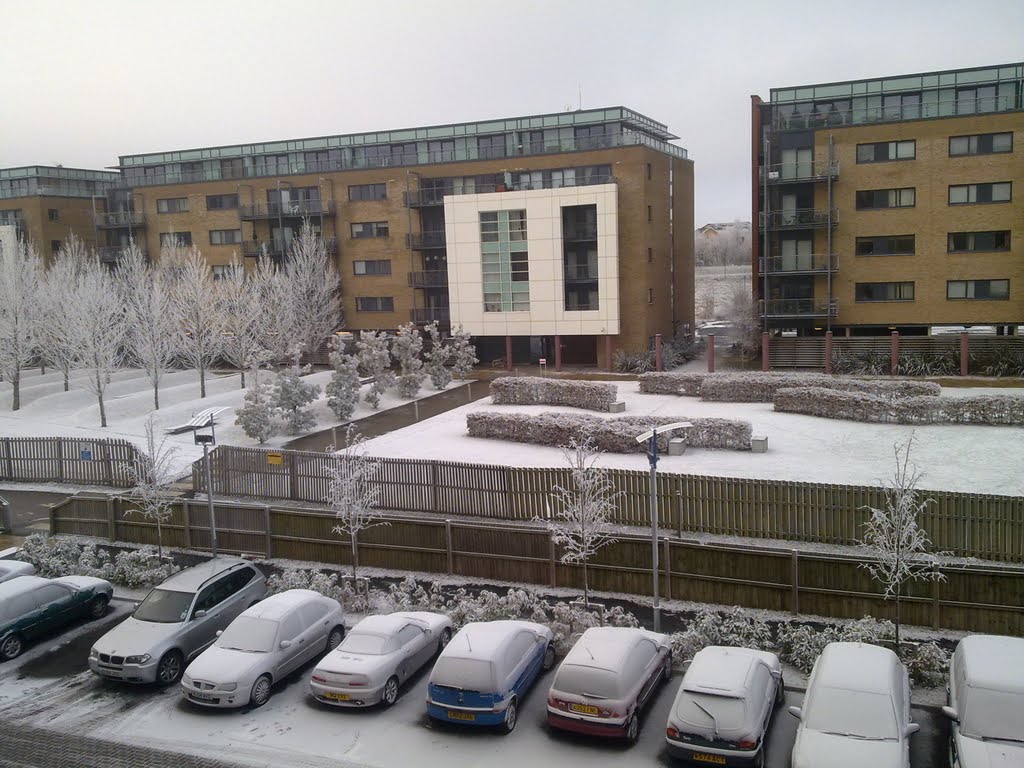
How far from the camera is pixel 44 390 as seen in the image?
1781 inches

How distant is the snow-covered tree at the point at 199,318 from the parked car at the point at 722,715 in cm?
3494

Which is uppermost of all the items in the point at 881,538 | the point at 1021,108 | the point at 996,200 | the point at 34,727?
the point at 1021,108

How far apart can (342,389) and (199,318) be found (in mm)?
13333

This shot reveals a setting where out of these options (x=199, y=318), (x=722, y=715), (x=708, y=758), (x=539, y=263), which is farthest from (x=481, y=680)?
(x=539, y=263)

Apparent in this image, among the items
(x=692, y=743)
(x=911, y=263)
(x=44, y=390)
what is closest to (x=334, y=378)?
(x=44, y=390)

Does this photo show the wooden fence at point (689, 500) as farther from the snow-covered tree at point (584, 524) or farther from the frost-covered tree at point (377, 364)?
the frost-covered tree at point (377, 364)

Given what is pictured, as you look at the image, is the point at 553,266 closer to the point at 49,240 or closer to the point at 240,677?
the point at 240,677

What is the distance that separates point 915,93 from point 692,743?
141 ft

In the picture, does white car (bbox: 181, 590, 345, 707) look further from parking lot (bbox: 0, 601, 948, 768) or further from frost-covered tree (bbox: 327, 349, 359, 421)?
frost-covered tree (bbox: 327, 349, 359, 421)

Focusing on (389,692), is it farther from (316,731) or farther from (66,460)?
(66,460)

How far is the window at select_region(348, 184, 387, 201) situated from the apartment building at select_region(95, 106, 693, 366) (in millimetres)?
92

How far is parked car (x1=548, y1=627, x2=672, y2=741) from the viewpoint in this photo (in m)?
11.4

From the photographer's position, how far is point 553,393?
111 feet

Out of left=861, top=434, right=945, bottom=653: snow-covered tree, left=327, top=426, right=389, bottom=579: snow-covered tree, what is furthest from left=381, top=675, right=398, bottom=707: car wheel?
left=861, top=434, right=945, bottom=653: snow-covered tree
